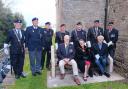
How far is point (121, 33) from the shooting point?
35.2 feet

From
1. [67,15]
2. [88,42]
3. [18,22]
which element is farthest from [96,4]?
[18,22]

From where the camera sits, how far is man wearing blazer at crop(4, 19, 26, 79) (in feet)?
32.3

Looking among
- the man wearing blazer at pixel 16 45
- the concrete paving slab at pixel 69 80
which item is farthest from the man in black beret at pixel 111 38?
the man wearing blazer at pixel 16 45

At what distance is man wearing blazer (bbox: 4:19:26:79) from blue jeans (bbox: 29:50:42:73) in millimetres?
405

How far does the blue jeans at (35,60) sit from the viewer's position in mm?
10351

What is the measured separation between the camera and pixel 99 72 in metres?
10.4

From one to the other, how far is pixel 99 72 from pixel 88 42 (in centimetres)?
112

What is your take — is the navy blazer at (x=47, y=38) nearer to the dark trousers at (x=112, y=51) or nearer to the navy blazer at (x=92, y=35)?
the navy blazer at (x=92, y=35)

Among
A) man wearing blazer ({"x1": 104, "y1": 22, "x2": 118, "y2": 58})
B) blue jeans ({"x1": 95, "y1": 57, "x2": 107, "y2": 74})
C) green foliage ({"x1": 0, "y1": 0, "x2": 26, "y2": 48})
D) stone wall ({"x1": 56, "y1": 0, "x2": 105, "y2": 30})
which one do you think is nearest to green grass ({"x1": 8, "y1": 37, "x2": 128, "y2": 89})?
blue jeans ({"x1": 95, "y1": 57, "x2": 107, "y2": 74})

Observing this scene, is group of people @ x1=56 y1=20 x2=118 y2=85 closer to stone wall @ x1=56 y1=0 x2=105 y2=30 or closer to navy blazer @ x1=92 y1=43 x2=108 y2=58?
navy blazer @ x1=92 y1=43 x2=108 y2=58

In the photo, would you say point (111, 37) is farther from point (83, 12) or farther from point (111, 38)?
point (83, 12)

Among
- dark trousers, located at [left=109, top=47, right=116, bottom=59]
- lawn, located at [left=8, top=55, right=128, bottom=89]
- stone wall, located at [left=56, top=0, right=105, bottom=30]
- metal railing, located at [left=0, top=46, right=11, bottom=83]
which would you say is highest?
stone wall, located at [left=56, top=0, right=105, bottom=30]

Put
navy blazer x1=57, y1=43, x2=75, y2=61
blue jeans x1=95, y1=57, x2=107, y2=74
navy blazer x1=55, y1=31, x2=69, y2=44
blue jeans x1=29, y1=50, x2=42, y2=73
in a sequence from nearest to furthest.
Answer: navy blazer x1=57, y1=43, x2=75, y2=61
blue jeans x1=95, y1=57, x2=107, y2=74
blue jeans x1=29, y1=50, x2=42, y2=73
navy blazer x1=55, y1=31, x2=69, y2=44

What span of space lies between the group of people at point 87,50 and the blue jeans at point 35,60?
78 centimetres
